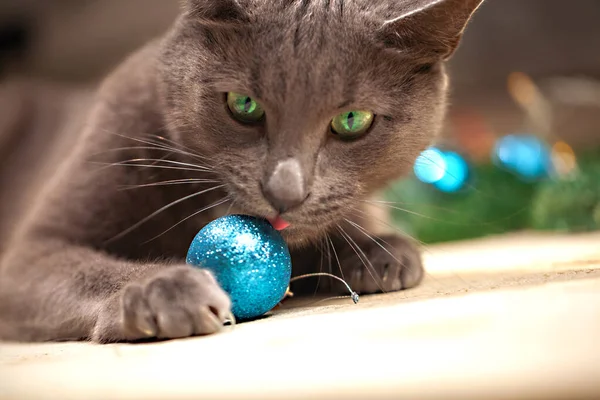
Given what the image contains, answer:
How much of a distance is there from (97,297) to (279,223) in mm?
383

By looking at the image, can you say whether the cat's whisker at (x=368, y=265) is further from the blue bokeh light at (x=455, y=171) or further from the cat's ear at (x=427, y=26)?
the blue bokeh light at (x=455, y=171)

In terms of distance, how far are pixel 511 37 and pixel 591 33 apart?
40 centimetres

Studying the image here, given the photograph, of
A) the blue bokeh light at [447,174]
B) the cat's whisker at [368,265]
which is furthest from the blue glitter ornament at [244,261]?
the blue bokeh light at [447,174]

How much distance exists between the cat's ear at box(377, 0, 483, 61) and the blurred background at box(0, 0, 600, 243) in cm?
123

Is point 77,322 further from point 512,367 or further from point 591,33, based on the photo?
point 591,33

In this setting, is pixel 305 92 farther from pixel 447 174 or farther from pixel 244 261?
pixel 447 174

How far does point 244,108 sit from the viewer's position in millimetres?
1260

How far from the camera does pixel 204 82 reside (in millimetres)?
1307

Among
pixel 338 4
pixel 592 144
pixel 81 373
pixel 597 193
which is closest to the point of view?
pixel 81 373

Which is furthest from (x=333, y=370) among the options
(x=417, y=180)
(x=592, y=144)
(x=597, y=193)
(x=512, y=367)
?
(x=592, y=144)

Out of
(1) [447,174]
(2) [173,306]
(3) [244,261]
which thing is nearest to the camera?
(2) [173,306]

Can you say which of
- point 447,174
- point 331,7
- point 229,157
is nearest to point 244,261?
point 229,157

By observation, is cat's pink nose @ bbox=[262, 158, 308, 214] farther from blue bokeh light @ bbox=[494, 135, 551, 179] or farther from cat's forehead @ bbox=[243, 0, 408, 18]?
blue bokeh light @ bbox=[494, 135, 551, 179]

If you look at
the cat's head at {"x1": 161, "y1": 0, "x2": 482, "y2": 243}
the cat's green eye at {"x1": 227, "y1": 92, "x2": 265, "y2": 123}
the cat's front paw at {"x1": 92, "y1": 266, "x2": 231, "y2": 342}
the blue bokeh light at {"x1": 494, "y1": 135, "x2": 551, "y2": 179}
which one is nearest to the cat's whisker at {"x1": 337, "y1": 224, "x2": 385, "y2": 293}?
the cat's head at {"x1": 161, "y1": 0, "x2": 482, "y2": 243}
